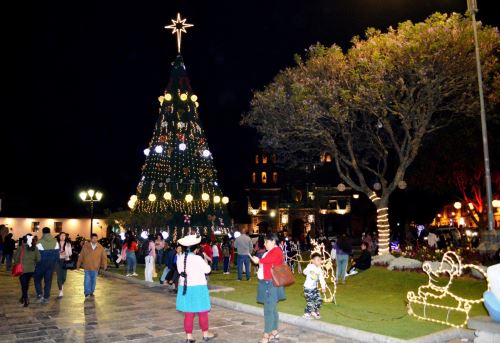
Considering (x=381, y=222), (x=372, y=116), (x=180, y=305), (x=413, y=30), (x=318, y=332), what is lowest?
(x=318, y=332)

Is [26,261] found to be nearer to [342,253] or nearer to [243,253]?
[243,253]

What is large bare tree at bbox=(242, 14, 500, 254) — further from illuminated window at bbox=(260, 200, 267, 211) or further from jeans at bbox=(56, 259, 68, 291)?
illuminated window at bbox=(260, 200, 267, 211)

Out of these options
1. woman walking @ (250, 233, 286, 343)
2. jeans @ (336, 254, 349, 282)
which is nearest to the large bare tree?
jeans @ (336, 254, 349, 282)

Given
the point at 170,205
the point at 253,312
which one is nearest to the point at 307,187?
the point at 170,205

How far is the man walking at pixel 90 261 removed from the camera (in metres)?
12.5

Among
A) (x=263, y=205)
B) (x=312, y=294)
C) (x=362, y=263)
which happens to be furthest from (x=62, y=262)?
(x=263, y=205)

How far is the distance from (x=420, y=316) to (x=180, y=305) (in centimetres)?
491

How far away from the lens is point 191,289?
772 centimetres

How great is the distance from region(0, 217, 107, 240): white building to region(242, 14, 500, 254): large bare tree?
104 feet

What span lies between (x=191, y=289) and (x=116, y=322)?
2765mm

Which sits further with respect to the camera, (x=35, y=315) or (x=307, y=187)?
(x=307, y=187)

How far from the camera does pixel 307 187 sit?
70562mm

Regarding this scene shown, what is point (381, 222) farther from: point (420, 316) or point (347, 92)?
point (420, 316)

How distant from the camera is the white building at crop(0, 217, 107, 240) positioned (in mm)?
44188
